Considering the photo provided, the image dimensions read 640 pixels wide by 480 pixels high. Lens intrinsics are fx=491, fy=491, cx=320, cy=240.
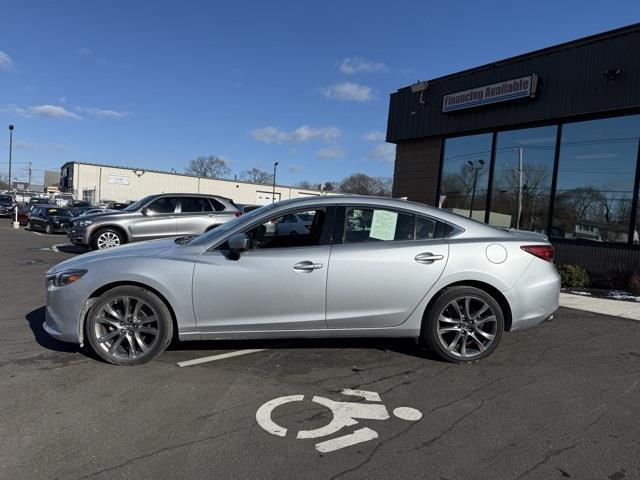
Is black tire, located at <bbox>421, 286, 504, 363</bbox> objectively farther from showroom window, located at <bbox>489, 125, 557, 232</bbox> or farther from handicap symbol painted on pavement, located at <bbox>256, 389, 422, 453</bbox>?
showroom window, located at <bbox>489, 125, 557, 232</bbox>

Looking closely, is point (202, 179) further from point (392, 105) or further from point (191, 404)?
point (191, 404)

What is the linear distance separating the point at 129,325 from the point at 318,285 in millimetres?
1768

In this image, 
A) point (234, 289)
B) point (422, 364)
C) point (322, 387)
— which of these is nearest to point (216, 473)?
point (322, 387)

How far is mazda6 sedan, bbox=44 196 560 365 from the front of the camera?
4.45m

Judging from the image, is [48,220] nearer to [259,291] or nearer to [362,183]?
[259,291]

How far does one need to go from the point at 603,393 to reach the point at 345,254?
98.2 inches

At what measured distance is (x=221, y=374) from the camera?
4336mm

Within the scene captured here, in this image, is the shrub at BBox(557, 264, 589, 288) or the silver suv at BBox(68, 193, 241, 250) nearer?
the shrub at BBox(557, 264, 589, 288)

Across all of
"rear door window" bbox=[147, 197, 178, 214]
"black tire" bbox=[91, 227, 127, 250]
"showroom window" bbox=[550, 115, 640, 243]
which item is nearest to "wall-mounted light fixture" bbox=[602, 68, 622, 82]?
"showroom window" bbox=[550, 115, 640, 243]

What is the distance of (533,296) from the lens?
4809 mm

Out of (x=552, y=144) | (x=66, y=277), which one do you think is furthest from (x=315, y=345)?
(x=552, y=144)

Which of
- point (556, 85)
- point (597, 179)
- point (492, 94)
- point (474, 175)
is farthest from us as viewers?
point (474, 175)

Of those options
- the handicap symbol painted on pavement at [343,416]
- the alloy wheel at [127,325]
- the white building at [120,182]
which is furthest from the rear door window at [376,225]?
the white building at [120,182]

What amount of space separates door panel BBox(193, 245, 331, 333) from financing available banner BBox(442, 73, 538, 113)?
10.8 m
